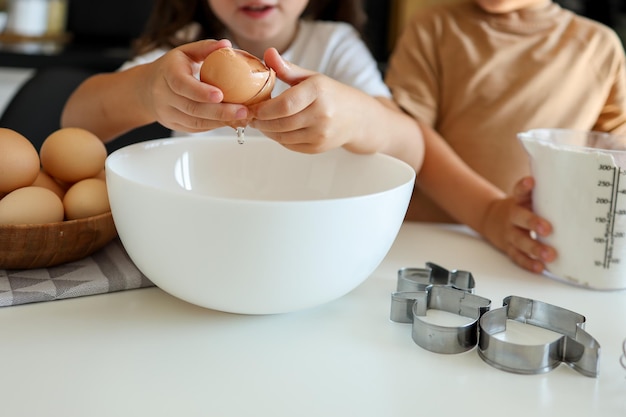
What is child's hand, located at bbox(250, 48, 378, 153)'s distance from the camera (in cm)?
58

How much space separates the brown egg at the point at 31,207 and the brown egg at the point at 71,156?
63 mm

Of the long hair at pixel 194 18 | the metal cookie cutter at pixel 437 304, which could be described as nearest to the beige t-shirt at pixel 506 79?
the long hair at pixel 194 18

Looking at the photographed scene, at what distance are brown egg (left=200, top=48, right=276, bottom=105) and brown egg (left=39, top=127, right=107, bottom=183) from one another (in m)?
0.21

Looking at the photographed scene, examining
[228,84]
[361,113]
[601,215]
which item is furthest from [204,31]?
[601,215]

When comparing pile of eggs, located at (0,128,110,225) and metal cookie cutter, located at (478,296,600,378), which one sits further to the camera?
pile of eggs, located at (0,128,110,225)

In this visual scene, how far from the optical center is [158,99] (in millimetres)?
658

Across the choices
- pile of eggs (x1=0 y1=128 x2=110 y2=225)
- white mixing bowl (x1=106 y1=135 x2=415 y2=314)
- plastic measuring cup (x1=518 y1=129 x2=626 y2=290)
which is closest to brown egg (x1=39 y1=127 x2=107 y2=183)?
pile of eggs (x1=0 y1=128 x2=110 y2=225)

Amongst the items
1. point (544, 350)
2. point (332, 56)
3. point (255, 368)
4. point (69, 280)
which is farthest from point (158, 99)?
point (332, 56)

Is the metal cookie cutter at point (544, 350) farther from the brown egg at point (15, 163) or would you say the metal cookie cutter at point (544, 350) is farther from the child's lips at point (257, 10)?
the child's lips at point (257, 10)

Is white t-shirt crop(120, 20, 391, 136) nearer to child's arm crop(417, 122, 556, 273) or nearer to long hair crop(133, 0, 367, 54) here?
long hair crop(133, 0, 367, 54)

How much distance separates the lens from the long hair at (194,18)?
1228mm

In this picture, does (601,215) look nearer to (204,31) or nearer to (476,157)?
(476,157)

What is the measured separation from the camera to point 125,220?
54 cm

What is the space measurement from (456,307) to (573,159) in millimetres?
205
